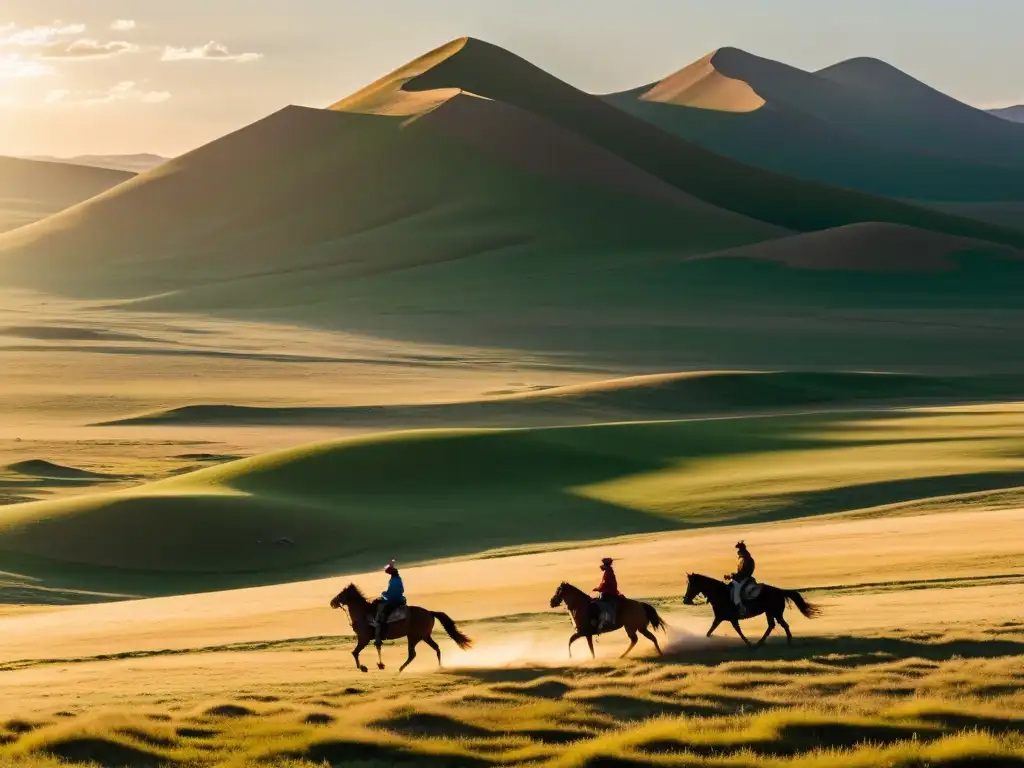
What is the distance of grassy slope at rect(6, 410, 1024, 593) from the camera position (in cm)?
4378

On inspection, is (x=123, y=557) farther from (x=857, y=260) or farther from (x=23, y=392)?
(x=857, y=260)

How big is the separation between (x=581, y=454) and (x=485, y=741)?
36794 mm

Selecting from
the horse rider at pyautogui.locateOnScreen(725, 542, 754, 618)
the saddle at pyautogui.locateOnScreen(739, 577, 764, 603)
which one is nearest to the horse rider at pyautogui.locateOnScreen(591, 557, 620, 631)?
the horse rider at pyautogui.locateOnScreen(725, 542, 754, 618)

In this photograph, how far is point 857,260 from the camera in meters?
166

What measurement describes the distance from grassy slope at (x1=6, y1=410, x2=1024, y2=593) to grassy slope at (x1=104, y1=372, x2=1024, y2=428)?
20.0 meters

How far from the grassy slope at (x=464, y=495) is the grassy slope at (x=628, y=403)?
65.6ft

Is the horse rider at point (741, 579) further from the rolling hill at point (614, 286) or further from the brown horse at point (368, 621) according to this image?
the rolling hill at point (614, 286)

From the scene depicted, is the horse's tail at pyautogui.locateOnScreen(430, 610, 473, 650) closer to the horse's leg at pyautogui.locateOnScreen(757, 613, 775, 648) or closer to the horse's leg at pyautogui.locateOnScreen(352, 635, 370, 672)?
the horse's leg at pyautogui.locateOnScreen(352, 635, 370, 672)

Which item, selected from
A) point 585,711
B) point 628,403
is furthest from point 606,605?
point 628,403

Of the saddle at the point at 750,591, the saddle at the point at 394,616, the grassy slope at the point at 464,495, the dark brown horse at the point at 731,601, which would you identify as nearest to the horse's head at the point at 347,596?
the saddle at the point at 394,616

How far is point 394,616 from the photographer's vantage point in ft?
72.8

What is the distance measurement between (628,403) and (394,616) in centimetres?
6038

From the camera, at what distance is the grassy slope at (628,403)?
257 feet

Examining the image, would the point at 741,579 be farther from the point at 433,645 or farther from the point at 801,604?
the point at 433,645
